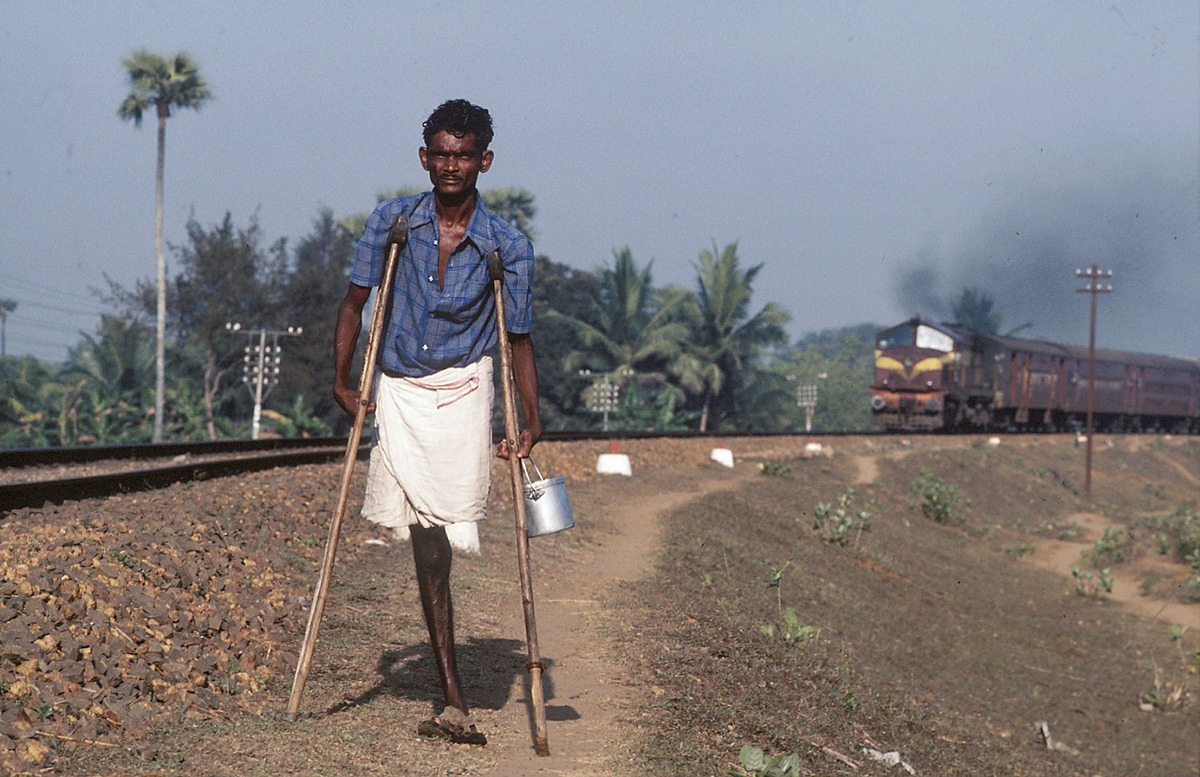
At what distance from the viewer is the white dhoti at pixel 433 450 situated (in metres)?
5.19

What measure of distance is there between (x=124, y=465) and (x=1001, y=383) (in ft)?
121

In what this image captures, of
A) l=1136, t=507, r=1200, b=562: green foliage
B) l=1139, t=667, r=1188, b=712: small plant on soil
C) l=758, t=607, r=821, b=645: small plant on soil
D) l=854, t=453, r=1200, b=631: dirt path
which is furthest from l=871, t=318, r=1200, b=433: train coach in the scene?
l=758, t=607, r=821, b=645: small plant on soil

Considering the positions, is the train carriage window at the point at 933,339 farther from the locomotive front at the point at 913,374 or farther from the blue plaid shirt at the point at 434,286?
the blue plaid shirt at the point at 434,286

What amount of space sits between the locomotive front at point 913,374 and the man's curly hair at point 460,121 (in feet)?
128

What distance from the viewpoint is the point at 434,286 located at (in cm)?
527

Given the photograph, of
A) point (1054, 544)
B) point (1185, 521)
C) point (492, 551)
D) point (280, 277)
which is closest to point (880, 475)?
point (1054, 544)

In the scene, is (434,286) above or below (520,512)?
above

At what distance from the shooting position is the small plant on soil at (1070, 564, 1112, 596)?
823 inches

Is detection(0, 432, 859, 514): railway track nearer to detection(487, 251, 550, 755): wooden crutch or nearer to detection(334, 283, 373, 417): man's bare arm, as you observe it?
detection(334, 283, 373, 417): man's bare arm

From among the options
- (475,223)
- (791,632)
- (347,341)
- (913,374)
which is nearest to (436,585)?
(347,341)

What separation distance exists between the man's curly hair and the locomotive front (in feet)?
128

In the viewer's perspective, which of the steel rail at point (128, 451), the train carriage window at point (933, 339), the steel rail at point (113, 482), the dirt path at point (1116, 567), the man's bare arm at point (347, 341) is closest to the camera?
the man's bare arm at point (347, 341)

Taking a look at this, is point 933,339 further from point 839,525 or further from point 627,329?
point 839,525

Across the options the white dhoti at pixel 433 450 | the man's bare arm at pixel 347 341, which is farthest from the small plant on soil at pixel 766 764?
the man's bare arm at pixel 347 341
